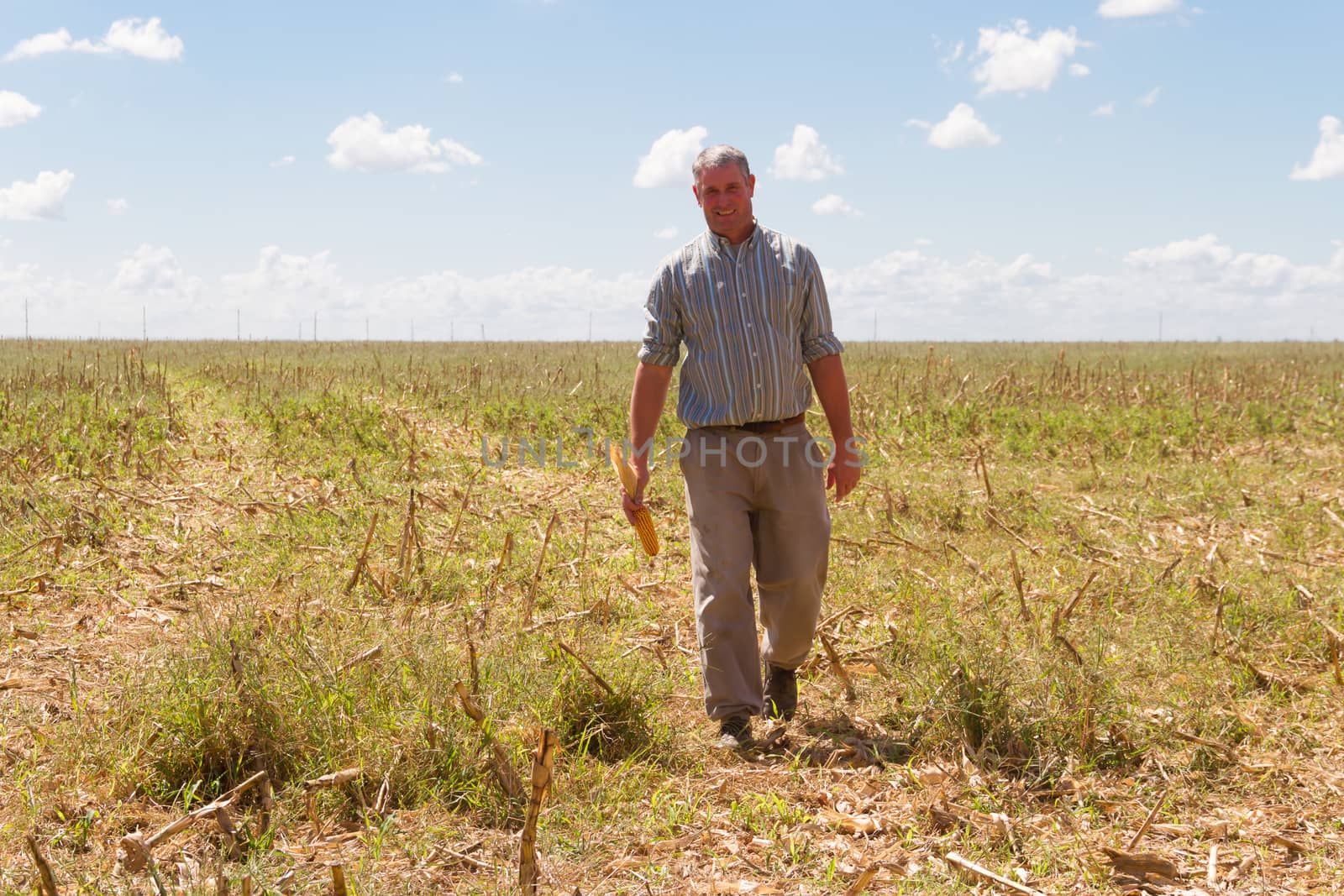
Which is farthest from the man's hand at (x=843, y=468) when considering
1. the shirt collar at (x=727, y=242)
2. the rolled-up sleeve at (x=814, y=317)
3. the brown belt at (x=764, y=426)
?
the shirt collar at (x=727, y=242)

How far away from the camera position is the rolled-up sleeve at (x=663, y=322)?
3963mm

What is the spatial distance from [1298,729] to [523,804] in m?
3.12

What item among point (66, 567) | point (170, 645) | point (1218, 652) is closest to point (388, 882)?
point (170, 645)

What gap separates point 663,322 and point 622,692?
4.82 ft

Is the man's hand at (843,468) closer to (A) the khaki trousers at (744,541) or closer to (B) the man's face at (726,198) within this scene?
(A) the khaki trousers at (744,541)

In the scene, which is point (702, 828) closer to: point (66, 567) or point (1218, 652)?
point (1218, 652)

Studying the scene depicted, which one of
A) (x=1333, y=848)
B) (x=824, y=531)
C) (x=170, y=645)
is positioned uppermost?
(x=824, y=531)

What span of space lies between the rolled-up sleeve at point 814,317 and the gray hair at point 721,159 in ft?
1.38

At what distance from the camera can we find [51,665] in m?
4.67

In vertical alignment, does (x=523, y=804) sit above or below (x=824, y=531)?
below

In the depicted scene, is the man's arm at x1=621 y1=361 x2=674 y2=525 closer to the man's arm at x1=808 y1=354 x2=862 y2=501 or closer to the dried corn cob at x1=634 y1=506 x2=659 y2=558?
the dried corn cob at x1=634 y1=506 x2=659 y2=558

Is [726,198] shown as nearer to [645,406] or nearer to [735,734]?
[645,406]

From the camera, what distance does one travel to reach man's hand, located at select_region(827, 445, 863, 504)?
4.03 meters

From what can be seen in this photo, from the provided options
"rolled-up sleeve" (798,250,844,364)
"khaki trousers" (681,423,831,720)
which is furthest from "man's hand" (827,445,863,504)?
"rolled-up sleeve" (798,250,844,364)
